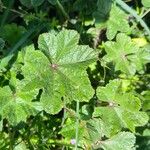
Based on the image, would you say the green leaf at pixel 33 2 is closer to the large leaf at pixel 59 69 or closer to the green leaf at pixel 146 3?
the large leaf at pixel 59 69

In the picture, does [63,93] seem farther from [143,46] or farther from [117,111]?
[143,46]

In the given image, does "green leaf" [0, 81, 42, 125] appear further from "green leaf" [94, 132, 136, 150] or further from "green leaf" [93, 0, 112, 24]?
"green leaf" [93, 0, 112, 24]

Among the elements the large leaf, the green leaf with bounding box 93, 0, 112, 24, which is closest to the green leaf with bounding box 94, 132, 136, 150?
the large leaf

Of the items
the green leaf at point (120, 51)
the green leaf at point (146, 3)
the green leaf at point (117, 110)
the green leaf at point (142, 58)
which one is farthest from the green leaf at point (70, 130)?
the green leaf at point (146, 3)

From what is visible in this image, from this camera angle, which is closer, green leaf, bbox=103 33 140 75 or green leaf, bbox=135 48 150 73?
green leaf, bbox=103 33 140 75

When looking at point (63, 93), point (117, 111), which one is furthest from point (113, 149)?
point (63, 93)

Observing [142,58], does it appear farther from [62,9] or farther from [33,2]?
[33,2]
